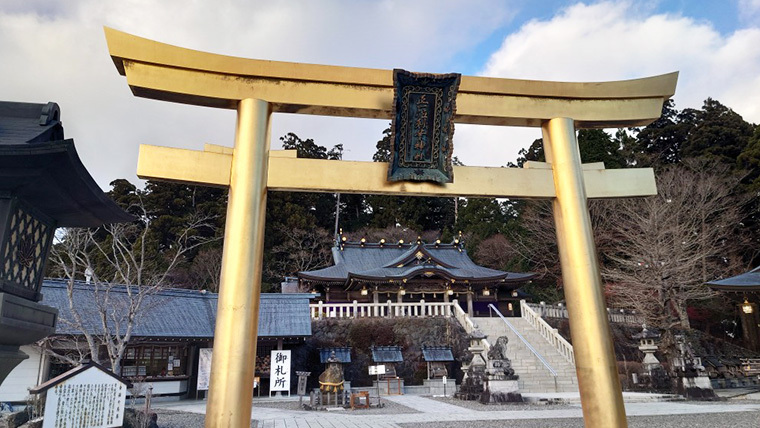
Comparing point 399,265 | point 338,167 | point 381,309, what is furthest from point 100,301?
point 399,265

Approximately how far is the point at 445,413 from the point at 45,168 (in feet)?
34.9

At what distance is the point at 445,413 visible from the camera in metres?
11.6

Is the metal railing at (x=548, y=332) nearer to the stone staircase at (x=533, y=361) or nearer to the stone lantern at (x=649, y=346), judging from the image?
the stone staircase at (x=533, y=361)

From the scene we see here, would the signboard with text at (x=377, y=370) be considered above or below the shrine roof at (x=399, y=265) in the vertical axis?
below

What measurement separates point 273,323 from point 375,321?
5.20 meters

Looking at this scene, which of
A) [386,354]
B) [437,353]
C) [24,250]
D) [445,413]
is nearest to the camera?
[24,250]

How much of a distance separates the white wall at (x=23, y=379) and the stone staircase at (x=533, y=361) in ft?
51.2

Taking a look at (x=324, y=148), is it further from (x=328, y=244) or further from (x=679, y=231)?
(x=679, y=231)

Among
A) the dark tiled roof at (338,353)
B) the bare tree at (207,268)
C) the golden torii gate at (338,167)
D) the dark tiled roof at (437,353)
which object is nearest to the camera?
the golden torii gate at (338,167)

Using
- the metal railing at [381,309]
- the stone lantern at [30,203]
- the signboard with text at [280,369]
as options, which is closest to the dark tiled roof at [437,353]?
the metal railing at [381,309]

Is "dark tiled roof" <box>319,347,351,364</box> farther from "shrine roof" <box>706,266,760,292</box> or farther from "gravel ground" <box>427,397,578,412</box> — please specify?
"shrine roof" <box>706,266,760,292</box>

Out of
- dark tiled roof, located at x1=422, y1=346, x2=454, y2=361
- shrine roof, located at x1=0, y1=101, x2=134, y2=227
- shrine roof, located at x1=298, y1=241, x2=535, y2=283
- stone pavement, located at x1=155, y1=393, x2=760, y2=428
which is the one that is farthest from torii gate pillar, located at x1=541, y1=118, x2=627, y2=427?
shrine roof, located at x1=298, y1=241, x2=535, y2=283

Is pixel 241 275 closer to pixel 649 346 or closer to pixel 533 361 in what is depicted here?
pixel 649 346

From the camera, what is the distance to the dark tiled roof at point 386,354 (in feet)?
57.2
